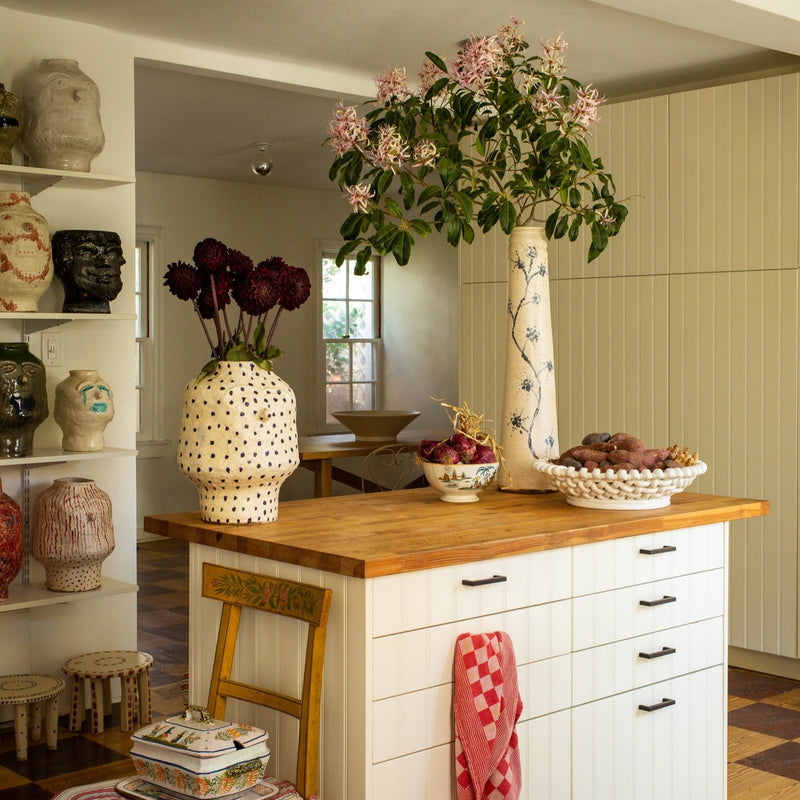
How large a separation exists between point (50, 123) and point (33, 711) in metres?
1.96

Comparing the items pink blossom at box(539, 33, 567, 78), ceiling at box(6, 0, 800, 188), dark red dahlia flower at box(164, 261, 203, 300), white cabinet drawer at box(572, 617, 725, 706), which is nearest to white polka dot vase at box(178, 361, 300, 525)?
dark red dahlia flower at box(164, 261, 203, 300)

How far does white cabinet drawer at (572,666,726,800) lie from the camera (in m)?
2.38

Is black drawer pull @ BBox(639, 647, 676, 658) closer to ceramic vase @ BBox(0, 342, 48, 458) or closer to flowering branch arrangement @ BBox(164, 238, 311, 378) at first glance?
flowering branch arrangement @ BBox(164, 238, 311, 378)

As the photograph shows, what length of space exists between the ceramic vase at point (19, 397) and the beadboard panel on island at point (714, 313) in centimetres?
241

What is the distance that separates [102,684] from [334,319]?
5.14m

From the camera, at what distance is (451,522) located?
235 centimetres

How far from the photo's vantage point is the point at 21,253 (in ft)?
11.1

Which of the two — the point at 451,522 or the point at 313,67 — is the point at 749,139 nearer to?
the point at 313,67

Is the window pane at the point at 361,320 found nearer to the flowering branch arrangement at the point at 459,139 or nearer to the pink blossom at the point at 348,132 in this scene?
the flowering branch arrangement at the point at 459,139

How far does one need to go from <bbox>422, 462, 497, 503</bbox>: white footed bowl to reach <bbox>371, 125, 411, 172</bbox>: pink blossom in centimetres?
72

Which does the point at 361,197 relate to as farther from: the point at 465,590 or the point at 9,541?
the point at 9,541

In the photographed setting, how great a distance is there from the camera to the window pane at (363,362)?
8.77 metres

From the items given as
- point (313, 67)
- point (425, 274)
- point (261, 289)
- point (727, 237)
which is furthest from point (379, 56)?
point (425, 274)

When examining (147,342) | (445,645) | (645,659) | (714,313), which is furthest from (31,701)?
(147,342)
